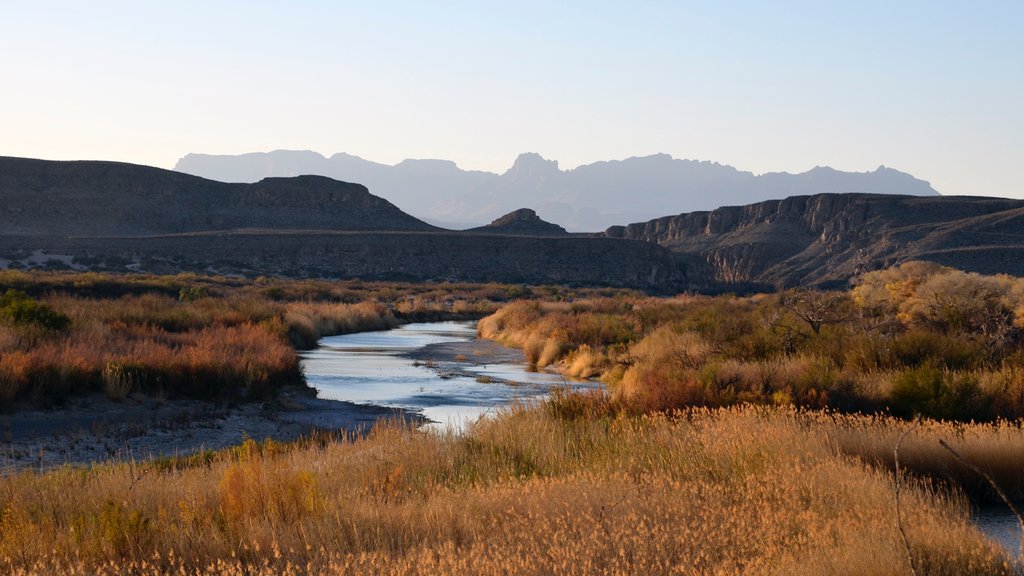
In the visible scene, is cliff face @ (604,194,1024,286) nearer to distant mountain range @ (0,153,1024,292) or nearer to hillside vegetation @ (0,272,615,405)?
distant mountain range @ (0,153,1024,292)

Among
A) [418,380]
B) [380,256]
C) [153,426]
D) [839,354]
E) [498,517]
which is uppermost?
[380,256]

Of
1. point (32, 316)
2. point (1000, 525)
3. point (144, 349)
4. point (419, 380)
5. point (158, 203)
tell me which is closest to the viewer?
point (1000, 525)

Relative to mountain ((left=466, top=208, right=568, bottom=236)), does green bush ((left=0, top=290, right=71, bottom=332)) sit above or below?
below

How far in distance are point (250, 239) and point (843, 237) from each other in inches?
2333

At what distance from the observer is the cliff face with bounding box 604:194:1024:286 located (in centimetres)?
8244

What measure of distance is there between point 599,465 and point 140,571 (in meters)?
4.65

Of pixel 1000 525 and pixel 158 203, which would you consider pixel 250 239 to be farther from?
pixel 1000 525

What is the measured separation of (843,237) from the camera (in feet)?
339

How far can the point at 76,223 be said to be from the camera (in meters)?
106

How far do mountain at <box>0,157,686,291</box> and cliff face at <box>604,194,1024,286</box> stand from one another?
1041 cm

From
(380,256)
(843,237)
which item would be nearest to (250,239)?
(380,256)

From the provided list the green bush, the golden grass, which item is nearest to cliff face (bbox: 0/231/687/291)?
the green bush

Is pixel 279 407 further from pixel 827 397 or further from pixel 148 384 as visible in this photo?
pixel 827 397

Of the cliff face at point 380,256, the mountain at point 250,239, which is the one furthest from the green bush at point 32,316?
the cliff face at point 380,256
